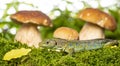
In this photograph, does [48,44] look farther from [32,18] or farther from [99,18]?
[99,18]

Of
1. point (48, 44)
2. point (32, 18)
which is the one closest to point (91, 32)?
point (32, 18)

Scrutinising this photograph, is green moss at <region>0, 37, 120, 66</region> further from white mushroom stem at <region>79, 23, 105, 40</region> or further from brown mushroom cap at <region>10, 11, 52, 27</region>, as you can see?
white mushroom stem at <region>79, 23, 105, 40</region>

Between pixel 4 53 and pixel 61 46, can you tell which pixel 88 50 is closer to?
pixel 61 46

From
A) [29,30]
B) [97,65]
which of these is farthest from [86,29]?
[97,65]

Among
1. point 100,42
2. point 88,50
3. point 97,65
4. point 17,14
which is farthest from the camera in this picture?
point 17,14

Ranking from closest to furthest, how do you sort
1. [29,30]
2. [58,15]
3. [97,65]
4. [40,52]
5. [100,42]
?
[97,65] → [40,52] → [100,42] → [29,30] → [58,15]
